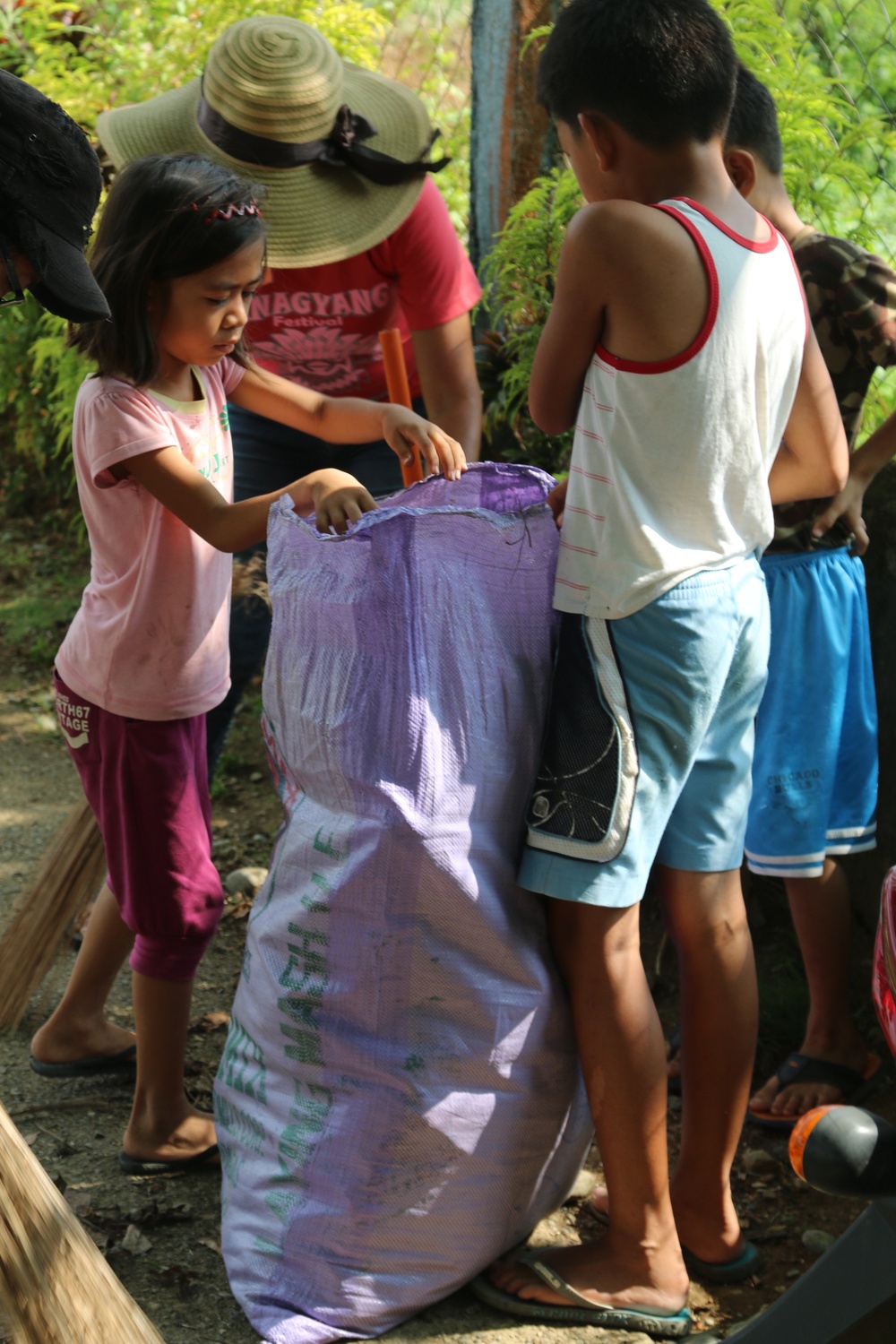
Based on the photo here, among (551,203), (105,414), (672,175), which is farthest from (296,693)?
(551,203)

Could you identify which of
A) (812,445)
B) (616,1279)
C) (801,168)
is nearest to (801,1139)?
(616,1279)

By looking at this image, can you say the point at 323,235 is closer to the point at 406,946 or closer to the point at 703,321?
the point at 703,321

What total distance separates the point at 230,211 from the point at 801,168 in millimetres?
1398

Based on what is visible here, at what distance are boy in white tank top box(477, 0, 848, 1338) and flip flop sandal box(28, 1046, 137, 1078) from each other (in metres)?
0.97

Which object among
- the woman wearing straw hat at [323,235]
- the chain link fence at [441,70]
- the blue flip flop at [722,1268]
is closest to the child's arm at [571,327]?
the woman wearing straw hat at [323,235]

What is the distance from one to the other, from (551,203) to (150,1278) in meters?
2.48

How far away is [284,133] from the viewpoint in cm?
249

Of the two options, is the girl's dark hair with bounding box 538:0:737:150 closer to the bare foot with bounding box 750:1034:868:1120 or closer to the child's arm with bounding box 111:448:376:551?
the child's arm with bounding box 111:448:376:551

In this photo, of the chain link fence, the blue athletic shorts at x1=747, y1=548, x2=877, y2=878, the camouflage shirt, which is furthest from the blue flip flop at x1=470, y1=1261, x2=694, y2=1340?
the chain link fence

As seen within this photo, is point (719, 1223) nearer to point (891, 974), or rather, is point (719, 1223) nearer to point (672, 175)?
point (891, 974)

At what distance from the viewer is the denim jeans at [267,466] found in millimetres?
2836

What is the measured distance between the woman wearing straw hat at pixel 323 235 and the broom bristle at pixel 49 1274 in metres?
1.27

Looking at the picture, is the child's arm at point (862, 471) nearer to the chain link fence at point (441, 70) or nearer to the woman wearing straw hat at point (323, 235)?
the woman wearing straw hat at point (323, 235)

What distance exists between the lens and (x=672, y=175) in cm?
182
